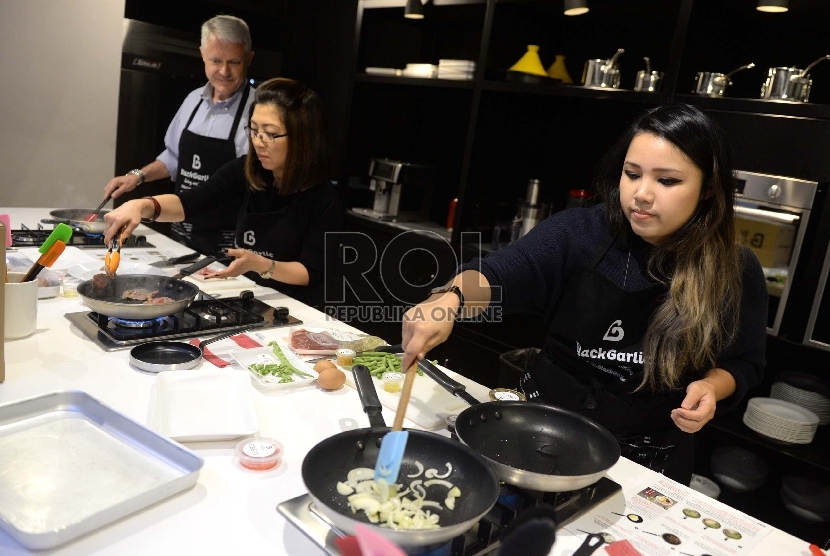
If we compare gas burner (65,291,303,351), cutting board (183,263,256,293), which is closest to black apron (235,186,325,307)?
cutting board (183,263,256,293)

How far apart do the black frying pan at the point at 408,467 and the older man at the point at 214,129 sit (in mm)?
2103

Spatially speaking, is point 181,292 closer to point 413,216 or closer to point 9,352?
point 9,352

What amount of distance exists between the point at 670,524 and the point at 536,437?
30 centimetres

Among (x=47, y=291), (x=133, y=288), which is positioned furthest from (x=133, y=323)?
(x=47, y=291)

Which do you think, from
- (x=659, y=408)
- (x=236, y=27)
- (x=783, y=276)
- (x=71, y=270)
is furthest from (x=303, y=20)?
(x=659, y=408)

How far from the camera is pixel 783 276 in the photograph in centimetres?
260

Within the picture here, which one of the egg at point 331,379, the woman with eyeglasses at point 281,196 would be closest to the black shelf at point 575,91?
the woman with eyeglasses at point 281,196

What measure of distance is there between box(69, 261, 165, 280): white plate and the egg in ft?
2.97

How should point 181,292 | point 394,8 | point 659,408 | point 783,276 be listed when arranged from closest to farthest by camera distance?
1. point 659,408
2. point 181,292
3. point 783,276
4. point 394,8

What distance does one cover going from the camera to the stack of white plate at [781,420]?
2564 mm

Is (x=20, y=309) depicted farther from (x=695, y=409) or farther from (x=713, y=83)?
(x=713, y=83)

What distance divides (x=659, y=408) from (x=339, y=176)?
2879 mm

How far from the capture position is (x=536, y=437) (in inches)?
56.1

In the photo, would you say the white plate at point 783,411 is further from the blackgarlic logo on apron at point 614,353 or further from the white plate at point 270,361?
the white plate at point 270,361
